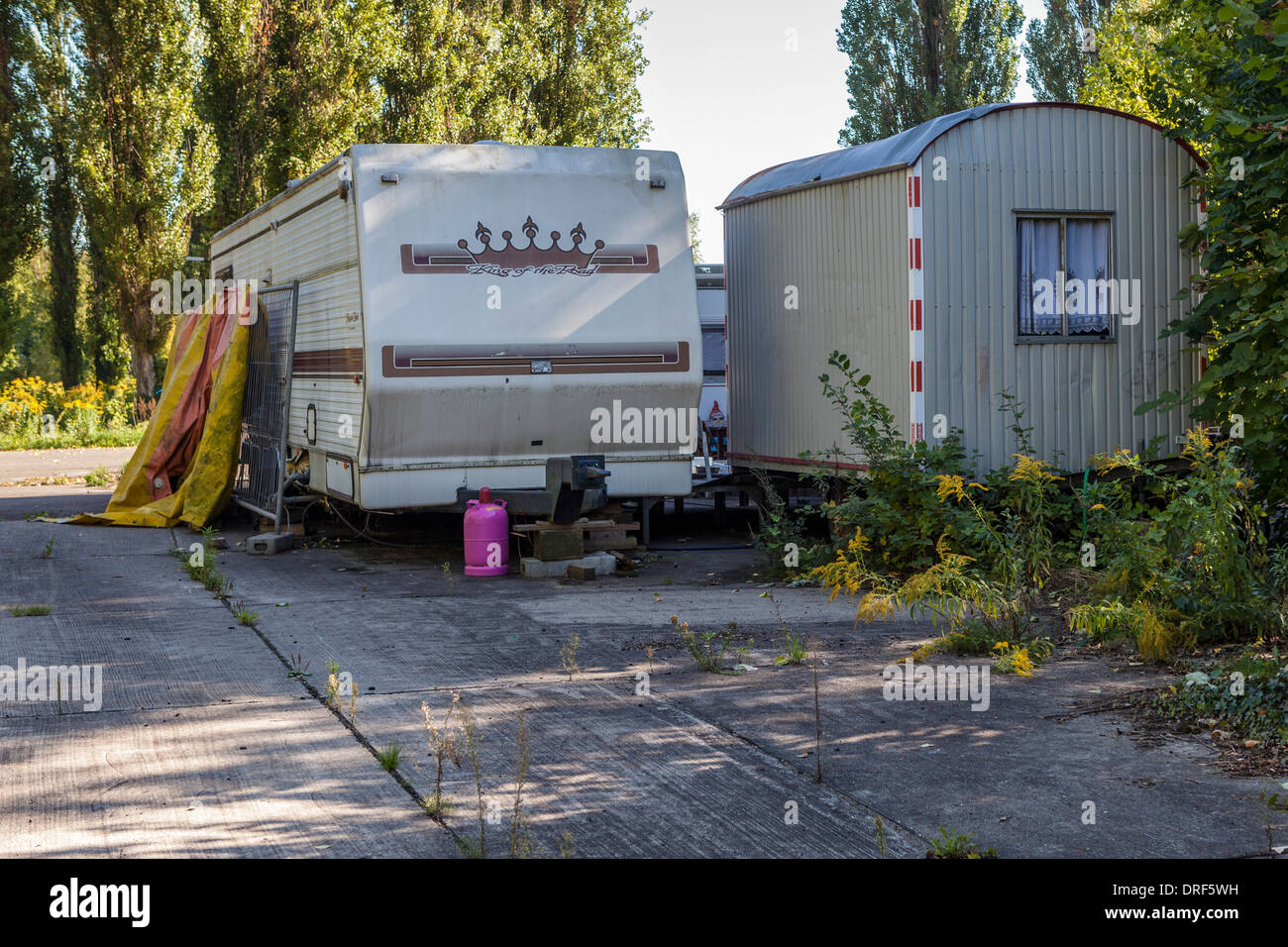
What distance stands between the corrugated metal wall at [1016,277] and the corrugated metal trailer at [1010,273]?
12mm

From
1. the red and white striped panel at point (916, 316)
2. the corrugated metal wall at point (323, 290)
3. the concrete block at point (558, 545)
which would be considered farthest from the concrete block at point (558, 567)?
the red and white striped panel at point (916, 316)

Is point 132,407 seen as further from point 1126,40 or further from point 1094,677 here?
point 1094,677

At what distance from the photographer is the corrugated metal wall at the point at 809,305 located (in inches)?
395

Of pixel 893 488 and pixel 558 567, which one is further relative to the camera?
pixel 558 567

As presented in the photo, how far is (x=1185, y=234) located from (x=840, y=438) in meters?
3.23

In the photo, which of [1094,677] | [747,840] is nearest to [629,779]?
[747,840]

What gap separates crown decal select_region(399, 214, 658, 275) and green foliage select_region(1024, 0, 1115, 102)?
27070 millimetres

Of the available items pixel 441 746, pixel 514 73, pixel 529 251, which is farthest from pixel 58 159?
pixel 441 746


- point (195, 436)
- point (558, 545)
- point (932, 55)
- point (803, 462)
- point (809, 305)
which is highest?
point (932, 55)

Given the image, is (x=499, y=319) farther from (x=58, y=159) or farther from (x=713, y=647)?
(x=58, y=159)

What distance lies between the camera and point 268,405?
12711 mm

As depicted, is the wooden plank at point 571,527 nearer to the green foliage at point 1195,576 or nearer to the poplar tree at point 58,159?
the green foliage at point 1195,576

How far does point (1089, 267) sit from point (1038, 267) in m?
0.49

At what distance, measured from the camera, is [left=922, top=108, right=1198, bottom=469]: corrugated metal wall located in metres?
9.85
